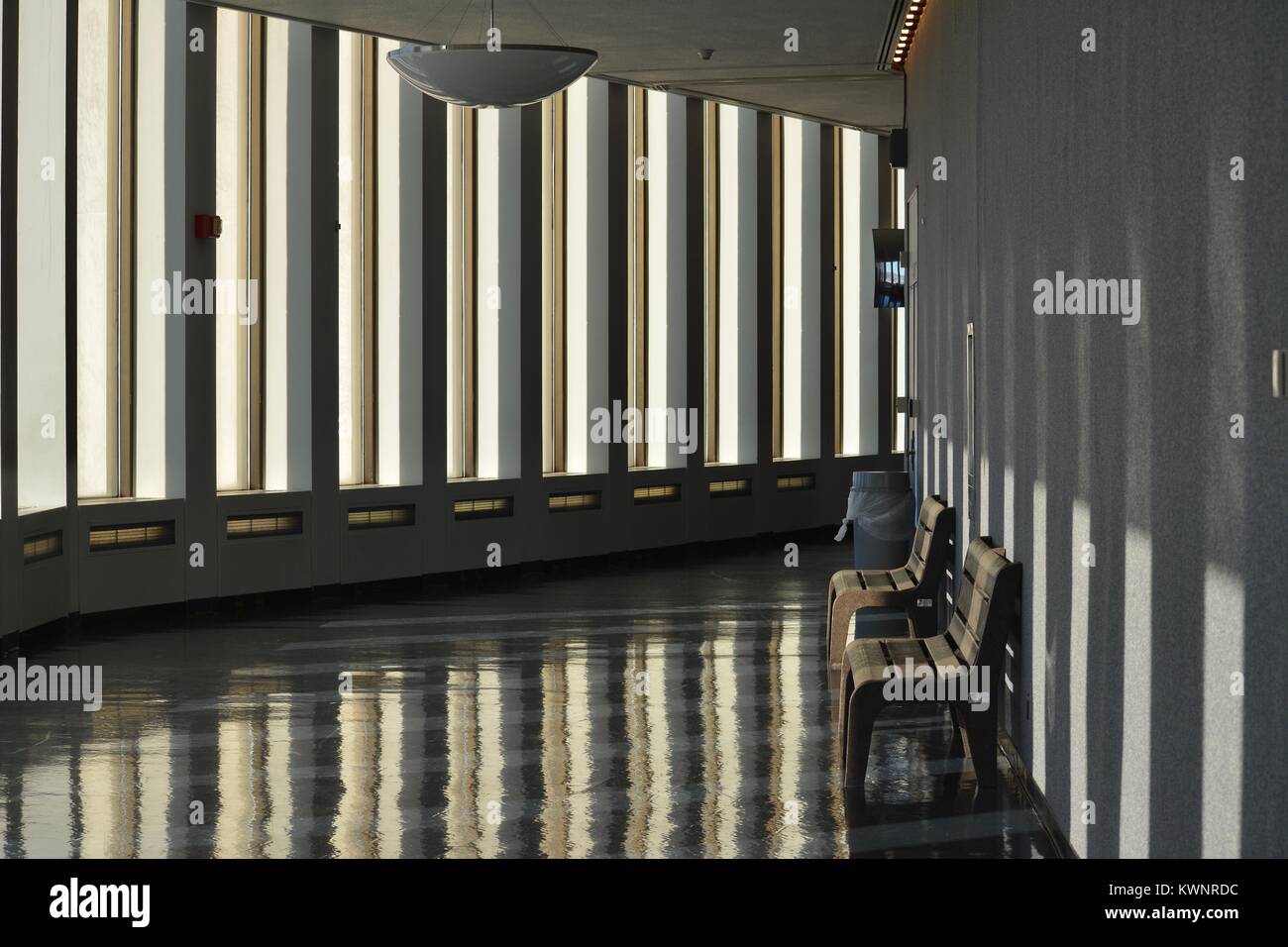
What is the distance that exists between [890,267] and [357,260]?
3775mm

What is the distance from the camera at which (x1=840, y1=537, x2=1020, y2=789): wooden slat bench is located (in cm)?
508

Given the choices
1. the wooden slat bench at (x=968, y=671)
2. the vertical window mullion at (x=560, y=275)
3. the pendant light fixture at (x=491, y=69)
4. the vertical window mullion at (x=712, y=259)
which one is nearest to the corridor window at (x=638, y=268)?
the vertical window mullion at (x=560, y=275)

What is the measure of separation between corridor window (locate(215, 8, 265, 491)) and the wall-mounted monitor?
4.33 meters

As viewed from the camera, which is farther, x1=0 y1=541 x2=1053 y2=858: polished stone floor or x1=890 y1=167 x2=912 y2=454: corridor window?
x1=890 y1=167 x2=912 y2=454: corridor window

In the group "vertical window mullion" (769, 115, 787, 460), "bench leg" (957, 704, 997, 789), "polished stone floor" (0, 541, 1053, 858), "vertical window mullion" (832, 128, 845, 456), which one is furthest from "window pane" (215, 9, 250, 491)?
"vertical window mullion" (832, 128, 845, 456)

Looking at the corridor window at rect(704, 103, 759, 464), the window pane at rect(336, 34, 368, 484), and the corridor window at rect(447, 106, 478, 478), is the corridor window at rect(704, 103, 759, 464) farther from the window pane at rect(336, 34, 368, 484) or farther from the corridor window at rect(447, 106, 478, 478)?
the window pane at rect(336, 34, 368, 484)

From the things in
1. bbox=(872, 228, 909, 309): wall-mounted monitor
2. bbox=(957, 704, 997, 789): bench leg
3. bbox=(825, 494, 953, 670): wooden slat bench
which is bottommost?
bbox=(957, 704, 997, 789): bench leg

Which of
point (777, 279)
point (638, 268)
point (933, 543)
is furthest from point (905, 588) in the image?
point (777, 279)

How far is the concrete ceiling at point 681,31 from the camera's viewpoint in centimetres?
926

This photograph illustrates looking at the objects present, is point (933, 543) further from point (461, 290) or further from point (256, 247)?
point (461, 290)

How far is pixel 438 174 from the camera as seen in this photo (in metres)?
10.9

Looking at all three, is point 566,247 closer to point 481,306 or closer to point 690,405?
point 481,306
